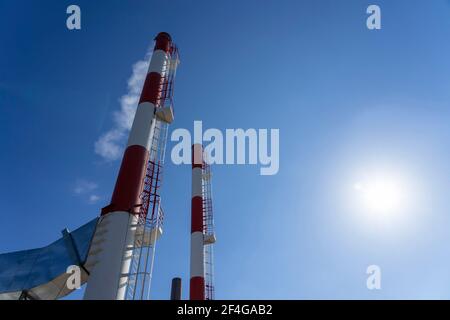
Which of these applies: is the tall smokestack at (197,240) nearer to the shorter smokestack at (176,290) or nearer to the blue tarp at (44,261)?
the shorter smokestack at (176,290)

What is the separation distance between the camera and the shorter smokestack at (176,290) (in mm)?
18859

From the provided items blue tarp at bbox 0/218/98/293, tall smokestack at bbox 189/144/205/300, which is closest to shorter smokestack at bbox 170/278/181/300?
tall smokestack at bbox 189/144/205/300

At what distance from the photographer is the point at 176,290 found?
Answer: 19.0m

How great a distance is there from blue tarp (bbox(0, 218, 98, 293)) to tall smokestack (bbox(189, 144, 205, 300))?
12094 millimetres

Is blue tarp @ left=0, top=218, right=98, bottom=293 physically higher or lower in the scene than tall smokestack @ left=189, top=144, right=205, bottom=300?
lower

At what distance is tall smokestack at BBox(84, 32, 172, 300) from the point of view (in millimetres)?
10289

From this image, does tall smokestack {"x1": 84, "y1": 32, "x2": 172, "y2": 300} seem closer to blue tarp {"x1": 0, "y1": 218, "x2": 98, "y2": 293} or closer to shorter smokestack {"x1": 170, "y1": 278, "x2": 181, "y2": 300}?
blue tarp {"x1": 0, "y1": 218, "x2": 98, "y2": 293}

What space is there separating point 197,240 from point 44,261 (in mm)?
13956

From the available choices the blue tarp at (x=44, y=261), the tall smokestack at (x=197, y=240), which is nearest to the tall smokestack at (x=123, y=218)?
the blue tarp at (x=44, y=261)

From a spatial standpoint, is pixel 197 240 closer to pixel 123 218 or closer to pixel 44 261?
pixel 44 261

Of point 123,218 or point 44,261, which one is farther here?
point 44,261

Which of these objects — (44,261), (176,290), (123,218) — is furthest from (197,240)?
(123,218)

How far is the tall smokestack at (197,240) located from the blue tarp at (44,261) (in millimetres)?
12094
